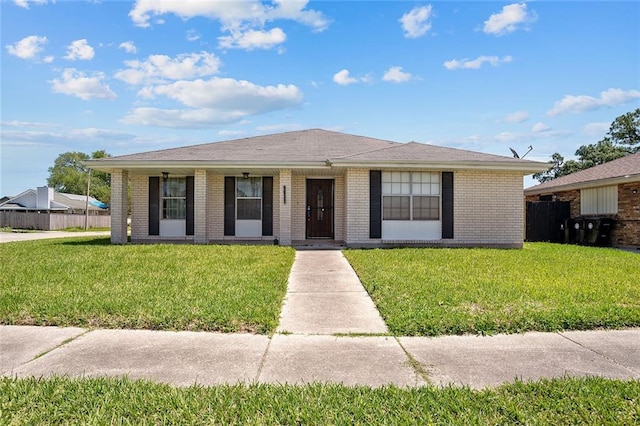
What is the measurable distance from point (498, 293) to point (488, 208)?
312 inches

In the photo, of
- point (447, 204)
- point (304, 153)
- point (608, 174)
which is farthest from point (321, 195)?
point (608, 174)

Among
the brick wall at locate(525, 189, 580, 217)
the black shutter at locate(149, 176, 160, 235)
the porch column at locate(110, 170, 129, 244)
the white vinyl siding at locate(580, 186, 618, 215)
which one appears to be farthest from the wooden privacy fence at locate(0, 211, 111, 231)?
the white vinyl siding at locate(580, 186, 618, 215)

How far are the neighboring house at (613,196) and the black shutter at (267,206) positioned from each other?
12713 mm

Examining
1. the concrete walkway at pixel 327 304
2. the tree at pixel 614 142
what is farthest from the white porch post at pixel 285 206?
the tree at pixel 614 142

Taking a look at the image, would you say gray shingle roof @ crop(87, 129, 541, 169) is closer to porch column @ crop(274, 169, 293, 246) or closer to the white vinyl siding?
porch column @ crop(274, 169, 293, 246)

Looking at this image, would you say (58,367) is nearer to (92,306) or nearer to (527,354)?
(92,306)

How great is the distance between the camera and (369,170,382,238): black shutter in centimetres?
1267

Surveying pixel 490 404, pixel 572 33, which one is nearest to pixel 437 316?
pixel 490 404

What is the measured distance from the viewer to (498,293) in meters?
5.84

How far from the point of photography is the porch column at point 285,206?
43.3 feet

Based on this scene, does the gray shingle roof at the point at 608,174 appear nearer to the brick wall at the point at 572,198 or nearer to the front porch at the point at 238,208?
the brick wall at the point at 572,198

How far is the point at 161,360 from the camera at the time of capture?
356cm

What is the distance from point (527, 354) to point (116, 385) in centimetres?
357

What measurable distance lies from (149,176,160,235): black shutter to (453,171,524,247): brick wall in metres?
10.4
